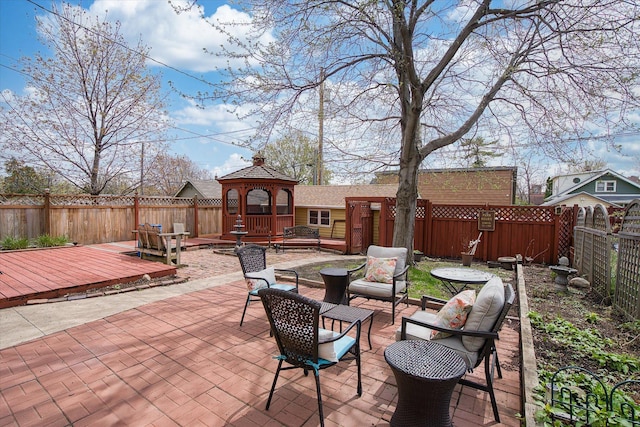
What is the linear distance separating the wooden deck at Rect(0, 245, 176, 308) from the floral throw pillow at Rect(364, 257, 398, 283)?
4.47 metres

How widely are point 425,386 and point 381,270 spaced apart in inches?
110

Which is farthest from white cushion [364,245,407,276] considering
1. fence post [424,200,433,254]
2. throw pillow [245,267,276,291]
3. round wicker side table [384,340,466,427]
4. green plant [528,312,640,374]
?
fence post [424,200,433,254]

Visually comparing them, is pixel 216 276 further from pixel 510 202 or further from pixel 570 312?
pixel 510 202

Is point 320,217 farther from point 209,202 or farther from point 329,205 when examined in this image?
point 209,202

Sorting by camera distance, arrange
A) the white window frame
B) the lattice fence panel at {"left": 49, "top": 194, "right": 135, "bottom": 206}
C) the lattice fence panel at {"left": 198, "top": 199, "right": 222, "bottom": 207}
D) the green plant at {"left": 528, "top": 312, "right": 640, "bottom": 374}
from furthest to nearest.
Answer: the white window frame
the lattice fence panel at {"left": 198, "top": 199, "right": 222, "bottom": 207}
the lattice fence panel at {"left": 49, "top": 194, "right": 135, "bottom": 206}
the green plant at {"left": 528, "top": 312, "right": 640, "bottom": 374}

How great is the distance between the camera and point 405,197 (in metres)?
7.26

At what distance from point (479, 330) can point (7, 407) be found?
376cm

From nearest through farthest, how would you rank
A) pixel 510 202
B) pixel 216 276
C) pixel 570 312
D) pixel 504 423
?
pixel 504 423 → pixel 570 312 → pixel 216 276 → pixel 510 202

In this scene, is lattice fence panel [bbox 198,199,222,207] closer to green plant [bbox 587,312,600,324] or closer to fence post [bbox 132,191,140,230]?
fence post [bbox 132,191,140,230]

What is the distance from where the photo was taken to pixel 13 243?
877 cm

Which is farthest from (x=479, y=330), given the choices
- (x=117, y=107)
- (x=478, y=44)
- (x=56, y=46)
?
(x=56, y=46)

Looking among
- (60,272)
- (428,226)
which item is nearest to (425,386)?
(60,272)

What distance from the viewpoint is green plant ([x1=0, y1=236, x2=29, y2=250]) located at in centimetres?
873

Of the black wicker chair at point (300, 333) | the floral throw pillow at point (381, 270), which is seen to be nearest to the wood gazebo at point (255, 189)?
the floral throw pillow at point (381, 270)
